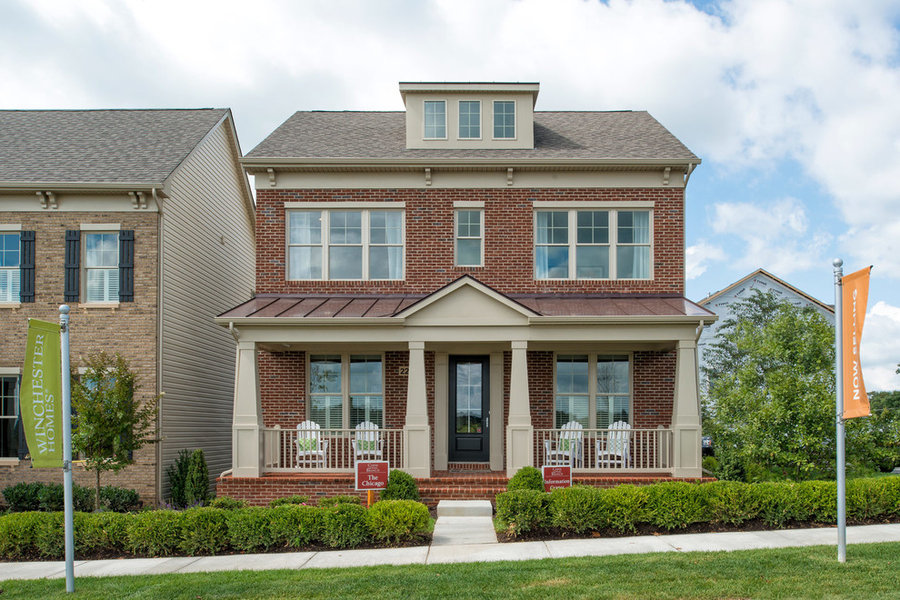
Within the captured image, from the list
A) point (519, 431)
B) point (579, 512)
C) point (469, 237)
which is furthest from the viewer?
point (469, 237)

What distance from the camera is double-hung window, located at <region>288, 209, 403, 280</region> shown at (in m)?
17.1

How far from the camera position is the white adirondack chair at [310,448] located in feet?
50.7

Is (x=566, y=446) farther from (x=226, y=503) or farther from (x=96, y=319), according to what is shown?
(x=96, y=319)

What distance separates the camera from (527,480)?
1352cm

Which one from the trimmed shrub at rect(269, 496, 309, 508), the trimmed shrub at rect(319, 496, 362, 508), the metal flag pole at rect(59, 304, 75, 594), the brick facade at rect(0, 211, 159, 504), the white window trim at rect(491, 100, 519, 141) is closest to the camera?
the metal flag pole at rect(59, 304, 75, 594)

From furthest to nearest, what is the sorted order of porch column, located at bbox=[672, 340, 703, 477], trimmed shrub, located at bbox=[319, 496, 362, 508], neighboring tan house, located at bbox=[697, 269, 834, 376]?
1. neighboring tan house, located at bbox=[697, 269, 834, 376]
2. porch column, located at bbox=[672, 340, 703, 477]
3. trimmed shrub, located at bbox=[319, 496, 362, 508]

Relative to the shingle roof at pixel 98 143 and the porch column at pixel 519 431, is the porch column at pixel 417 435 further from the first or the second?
the shingle roof at pixel 98 143

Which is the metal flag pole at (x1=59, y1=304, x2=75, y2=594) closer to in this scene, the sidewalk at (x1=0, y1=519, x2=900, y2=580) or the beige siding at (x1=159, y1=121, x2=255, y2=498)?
the sidewalk at (x1=0, y1=519, x2=900, y2=580)

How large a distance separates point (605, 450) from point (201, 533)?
28.2ft

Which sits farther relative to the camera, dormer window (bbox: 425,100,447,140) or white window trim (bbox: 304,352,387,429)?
dormer window (bbox: 425,100,447,140)

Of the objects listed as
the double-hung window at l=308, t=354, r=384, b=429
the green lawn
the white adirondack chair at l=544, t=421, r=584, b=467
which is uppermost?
the double-hung window at l=308, t=354, r=384, b=429

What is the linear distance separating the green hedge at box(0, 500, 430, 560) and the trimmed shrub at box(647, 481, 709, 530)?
132 inches

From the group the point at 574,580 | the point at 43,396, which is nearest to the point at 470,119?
the point at 43,396

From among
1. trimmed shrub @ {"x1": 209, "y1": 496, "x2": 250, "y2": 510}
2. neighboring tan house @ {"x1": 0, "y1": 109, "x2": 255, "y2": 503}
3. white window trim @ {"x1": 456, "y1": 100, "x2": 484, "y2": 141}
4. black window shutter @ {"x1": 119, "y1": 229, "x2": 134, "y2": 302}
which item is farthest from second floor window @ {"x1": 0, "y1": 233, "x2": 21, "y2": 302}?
white window trim @ {"x1": 456, "y1": 100, "x2": 484, "y2": 141}
